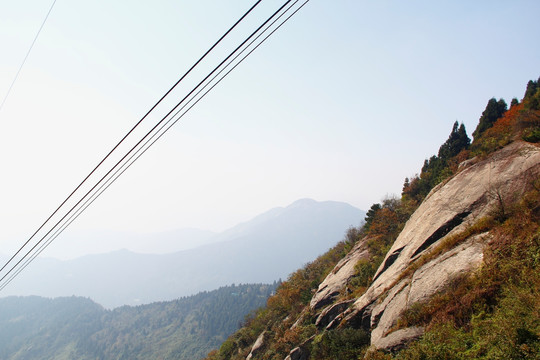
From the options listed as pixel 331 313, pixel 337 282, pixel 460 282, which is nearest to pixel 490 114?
pixel 337 282

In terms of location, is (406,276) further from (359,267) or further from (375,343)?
(359,267)

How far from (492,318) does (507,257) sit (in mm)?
3264

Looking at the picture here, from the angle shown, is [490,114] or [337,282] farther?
[490,114]

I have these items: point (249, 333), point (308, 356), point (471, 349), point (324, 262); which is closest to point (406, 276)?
point (471, 349)

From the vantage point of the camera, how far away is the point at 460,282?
13.1 m

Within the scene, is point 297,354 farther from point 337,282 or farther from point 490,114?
point 490,114

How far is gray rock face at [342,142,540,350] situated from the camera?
14.2m

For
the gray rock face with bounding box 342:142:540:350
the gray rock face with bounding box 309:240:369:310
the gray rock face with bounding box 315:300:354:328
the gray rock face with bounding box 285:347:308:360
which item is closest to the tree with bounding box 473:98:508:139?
the gray rock face with bounding box 309:240:369:310

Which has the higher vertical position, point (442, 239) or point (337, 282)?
point (442, 239)

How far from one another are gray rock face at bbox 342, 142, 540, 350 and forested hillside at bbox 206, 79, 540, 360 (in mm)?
64

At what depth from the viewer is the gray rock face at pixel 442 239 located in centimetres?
1420

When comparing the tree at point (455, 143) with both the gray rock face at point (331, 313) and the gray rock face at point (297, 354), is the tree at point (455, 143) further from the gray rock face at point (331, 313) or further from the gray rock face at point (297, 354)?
the gray rock face at point (297, 354)

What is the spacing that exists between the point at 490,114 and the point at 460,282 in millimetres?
47419

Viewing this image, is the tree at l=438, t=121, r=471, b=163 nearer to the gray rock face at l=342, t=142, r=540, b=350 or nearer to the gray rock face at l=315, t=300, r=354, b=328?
the gray rock face at l=342, t=142, r=540, b=350
